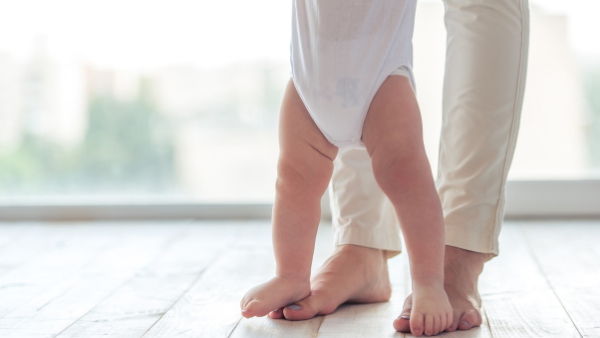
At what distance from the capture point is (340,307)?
91cm

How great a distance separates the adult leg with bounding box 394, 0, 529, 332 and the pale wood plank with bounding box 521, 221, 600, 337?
156 millimetres

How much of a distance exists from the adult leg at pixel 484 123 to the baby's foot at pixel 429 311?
99mm

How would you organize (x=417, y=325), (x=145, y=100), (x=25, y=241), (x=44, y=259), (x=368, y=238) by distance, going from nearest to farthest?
1. (x=417, y=325)
2. (x=368, y=238)
3. (x=44, y=259)
4. (x=25, y=241)
5. (x=145, y=100)

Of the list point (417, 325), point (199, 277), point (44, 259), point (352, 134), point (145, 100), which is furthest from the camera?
point (145, 100)

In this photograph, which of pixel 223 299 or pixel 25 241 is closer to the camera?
pixel 223 299

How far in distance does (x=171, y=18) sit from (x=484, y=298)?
1356 mm

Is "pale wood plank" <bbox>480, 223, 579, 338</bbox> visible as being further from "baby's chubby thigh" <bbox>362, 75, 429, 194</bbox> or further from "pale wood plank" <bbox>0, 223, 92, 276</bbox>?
"pale wood plank" <bbox>0, 223, 92, 276</bbox>

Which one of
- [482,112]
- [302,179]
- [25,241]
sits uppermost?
[482,112]

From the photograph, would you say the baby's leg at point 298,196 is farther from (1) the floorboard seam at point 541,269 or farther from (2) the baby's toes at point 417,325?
(1) the floorboard seam at point 541,269

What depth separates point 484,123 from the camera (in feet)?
2.90

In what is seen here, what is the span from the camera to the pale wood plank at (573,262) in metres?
0.85

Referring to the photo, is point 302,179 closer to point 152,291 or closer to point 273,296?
point 273,296

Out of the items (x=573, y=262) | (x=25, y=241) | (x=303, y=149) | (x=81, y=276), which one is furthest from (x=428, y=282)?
(x=25, y=241)

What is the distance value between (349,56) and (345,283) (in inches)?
13.8
